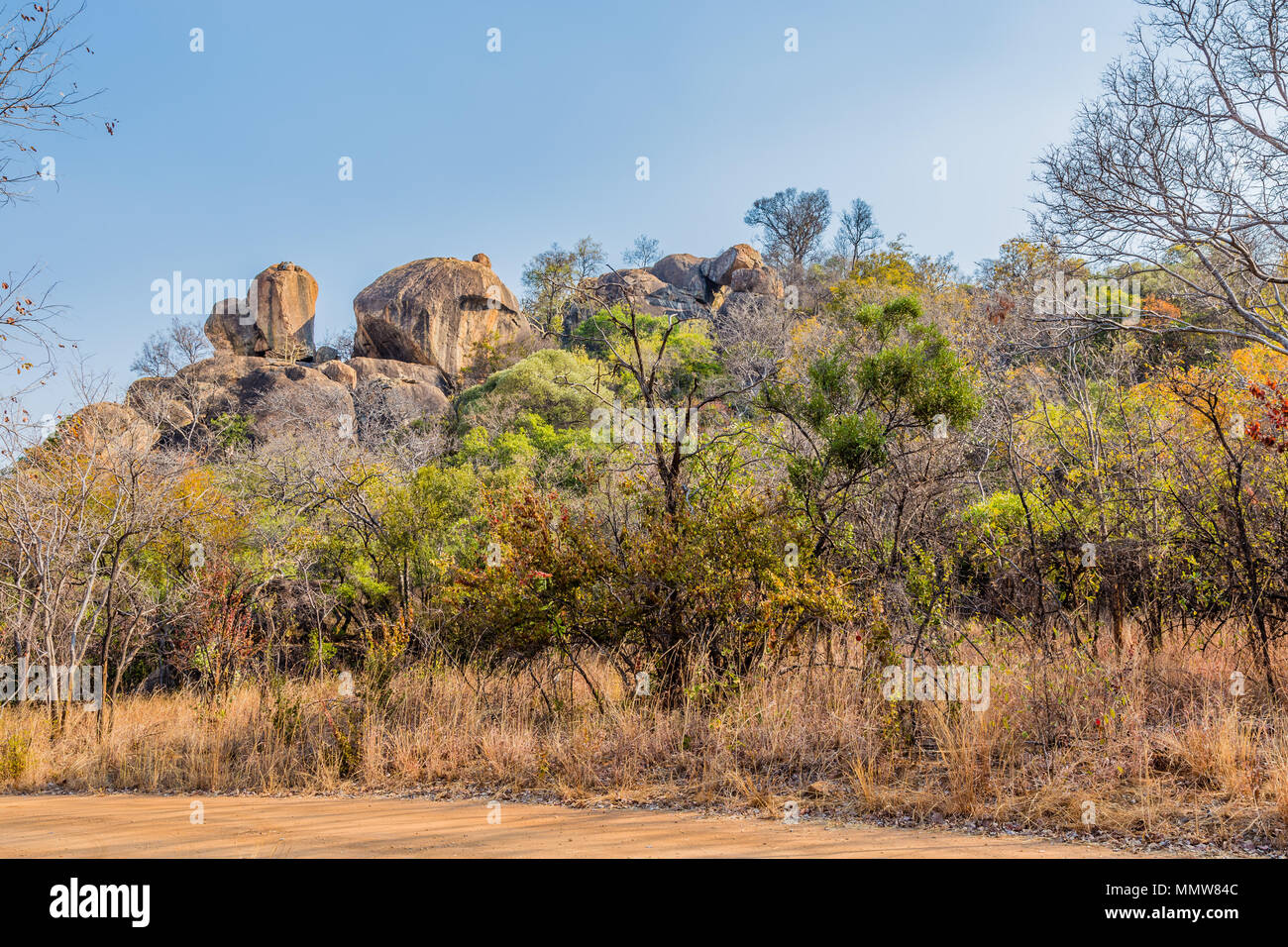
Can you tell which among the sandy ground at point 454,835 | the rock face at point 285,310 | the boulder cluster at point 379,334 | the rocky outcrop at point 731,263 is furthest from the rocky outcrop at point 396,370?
the sandy ground at point 454,835

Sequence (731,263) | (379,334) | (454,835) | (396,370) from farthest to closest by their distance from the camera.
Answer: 1. (731,263)
2. (379,334)
3. (396,370)
4. (454,835)

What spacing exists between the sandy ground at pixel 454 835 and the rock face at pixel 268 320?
36.2m

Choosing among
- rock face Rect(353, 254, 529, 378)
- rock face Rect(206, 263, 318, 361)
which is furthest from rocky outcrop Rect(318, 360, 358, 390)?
rock face Rect(206, 263, 318, 361)

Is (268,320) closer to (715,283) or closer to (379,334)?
(379,334)

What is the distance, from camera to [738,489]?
8969 mm

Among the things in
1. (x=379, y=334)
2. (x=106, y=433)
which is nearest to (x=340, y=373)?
(x=379, y=334)

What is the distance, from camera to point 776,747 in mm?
6656

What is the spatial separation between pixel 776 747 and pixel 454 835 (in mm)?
2613

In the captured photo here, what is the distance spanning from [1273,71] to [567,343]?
2789 centimetres

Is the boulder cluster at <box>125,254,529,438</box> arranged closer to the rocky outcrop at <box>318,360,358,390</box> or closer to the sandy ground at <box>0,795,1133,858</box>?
the rocky outcrop at <box>318,360,358,390</box>

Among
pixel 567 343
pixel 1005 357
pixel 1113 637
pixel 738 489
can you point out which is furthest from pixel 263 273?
pixel 1113 637

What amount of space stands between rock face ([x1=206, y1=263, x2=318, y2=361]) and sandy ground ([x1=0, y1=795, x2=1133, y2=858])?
36.2 m

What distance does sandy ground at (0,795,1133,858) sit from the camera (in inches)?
198

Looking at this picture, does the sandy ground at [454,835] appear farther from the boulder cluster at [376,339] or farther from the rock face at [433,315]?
the rock face at [433,315]
